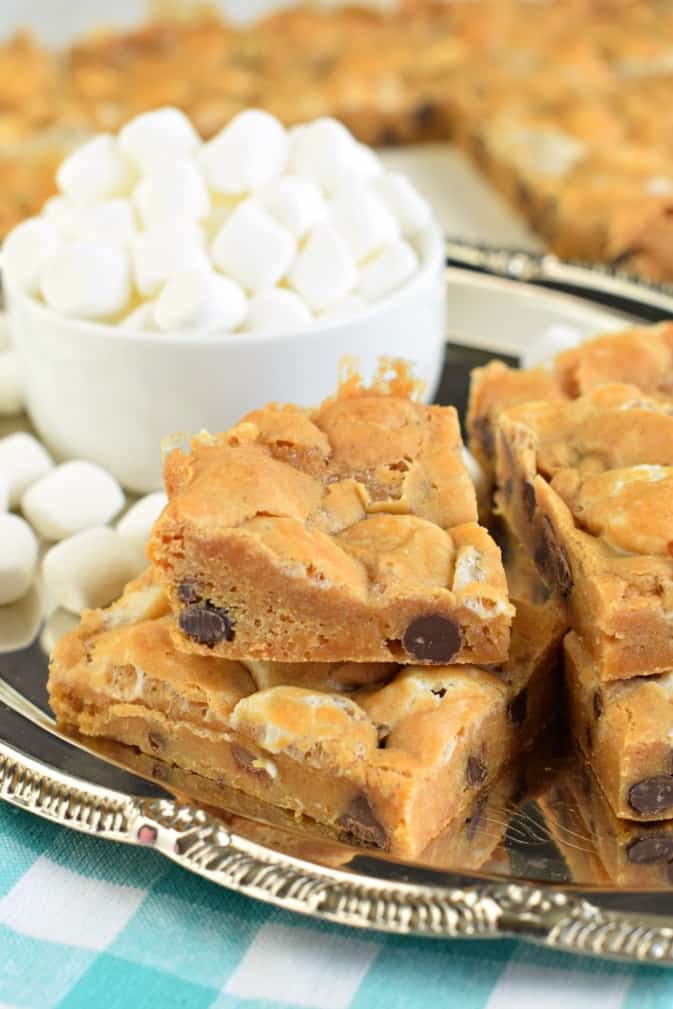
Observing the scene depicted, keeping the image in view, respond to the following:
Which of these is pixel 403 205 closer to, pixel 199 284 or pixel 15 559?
pixel 199 284

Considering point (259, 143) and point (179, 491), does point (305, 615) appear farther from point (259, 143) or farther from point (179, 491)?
point (259, 143)

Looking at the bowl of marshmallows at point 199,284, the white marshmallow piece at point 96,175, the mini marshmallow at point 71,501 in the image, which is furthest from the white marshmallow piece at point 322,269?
the mini marshmallow at point 71,501

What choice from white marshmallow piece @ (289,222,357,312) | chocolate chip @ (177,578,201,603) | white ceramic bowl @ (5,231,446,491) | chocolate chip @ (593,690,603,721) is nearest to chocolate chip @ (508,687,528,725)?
chocolate chip @ (593,690,603,721)

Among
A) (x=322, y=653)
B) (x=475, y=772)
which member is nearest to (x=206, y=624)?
(x=322, y=653)

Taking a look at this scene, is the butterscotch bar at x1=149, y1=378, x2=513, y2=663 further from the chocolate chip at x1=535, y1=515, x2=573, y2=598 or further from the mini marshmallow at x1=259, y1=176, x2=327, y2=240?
the mini marshmallow at x1=259, y1=176, x2=327, y2=240

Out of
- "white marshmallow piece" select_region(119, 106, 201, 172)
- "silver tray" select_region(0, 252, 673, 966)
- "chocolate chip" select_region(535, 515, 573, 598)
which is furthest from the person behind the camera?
"white marshmallow piece" select_region(119, 106, 201, 172)
